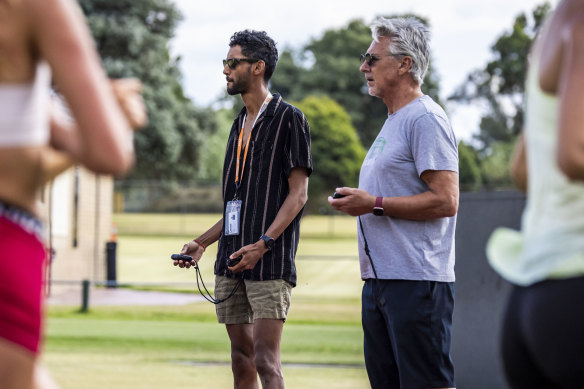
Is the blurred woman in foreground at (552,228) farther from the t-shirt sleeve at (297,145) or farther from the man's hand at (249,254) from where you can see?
the t-shirt sleeve at (297,145)

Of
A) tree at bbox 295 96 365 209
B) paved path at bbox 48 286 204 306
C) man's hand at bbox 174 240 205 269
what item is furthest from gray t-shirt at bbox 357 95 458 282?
tree at bbox 295 96 365 209

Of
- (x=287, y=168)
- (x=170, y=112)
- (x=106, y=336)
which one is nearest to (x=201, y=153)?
(x=170, y=112)

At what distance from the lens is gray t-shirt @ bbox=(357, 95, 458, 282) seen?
13.6ft

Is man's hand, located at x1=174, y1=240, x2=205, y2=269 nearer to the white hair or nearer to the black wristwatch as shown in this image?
the black wristwatch

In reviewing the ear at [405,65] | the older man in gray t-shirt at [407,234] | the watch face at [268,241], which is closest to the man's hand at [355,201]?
the older man in gray t-shirt at [407,234]

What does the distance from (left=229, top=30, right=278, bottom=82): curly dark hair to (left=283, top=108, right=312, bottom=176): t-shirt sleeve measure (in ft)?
1.19

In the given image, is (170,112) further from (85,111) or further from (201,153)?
(85,111)

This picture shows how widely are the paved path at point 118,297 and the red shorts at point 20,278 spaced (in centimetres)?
1870

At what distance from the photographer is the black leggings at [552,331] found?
1.98 meters

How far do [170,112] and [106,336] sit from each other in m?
37.9

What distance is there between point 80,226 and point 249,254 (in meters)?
21.7

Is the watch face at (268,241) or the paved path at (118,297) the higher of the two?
the watch face at (268,241)

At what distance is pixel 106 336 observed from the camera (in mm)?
13648

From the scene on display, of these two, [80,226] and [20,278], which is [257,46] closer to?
[20,278]
